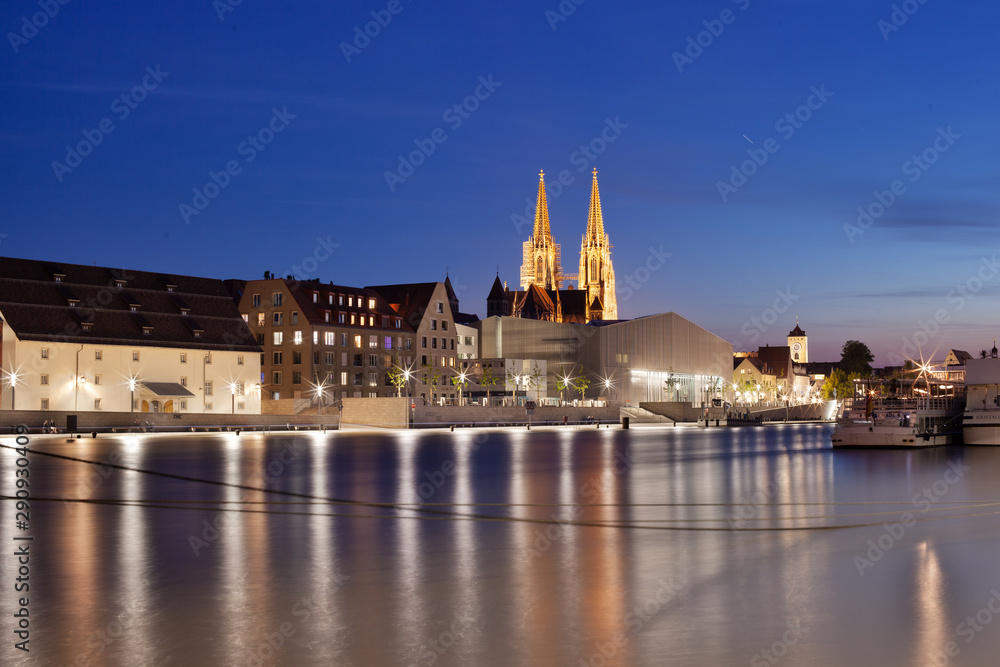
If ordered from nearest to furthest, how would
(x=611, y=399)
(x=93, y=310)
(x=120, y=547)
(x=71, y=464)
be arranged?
(x=120, y=547)
(x=71, y=464)
(x=93, y=310)
(x=611, y=399)

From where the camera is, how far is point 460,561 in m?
17.1

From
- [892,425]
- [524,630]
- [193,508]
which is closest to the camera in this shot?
[524,630]

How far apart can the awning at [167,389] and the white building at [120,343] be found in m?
0.17

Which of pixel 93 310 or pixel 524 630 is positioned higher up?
pixel 93 310

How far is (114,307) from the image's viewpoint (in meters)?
102

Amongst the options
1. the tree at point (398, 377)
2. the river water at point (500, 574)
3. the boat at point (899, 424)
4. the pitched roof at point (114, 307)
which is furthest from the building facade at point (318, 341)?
the river water at point (500, 574)

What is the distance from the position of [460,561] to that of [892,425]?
65.8 metres

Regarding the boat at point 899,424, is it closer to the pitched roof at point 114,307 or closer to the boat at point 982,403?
the boat at point 982,403

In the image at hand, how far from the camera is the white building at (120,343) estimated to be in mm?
91375

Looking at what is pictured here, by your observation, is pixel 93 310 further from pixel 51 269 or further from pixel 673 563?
pixel 673 563

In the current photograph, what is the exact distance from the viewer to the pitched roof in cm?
9444

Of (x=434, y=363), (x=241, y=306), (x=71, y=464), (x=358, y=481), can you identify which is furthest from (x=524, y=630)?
(x=434, y=363)

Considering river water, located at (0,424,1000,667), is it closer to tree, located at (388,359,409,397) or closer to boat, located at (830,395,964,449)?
boat, located at (830,395,964,449)

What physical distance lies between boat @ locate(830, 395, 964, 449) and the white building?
64.4m
